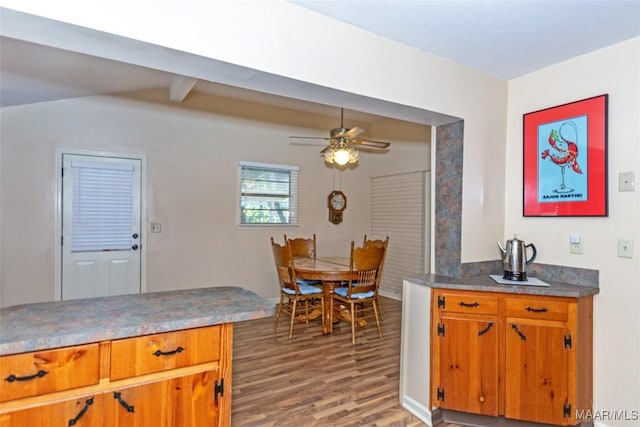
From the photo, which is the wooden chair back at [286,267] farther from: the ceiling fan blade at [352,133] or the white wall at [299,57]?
the white wall at [299,57]

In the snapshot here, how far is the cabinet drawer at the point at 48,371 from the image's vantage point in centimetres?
121

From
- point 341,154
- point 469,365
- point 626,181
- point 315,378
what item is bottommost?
point 315,378

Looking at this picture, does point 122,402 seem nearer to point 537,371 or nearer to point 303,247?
point 537,371

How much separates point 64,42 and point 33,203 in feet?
10.1

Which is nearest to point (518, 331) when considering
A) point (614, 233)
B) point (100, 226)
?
point (614, 233)

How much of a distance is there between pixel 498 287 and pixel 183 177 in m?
3.80

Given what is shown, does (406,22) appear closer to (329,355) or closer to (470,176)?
(470,176)

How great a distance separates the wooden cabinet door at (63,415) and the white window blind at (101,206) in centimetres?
327

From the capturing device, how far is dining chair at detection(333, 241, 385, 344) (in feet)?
12.4

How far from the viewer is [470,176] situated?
102 inches

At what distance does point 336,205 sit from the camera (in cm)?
579

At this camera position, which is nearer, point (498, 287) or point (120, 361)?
point (120, 361)

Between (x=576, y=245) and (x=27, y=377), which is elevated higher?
(x=576, y=245)

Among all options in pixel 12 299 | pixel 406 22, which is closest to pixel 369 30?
pixel 406 22
